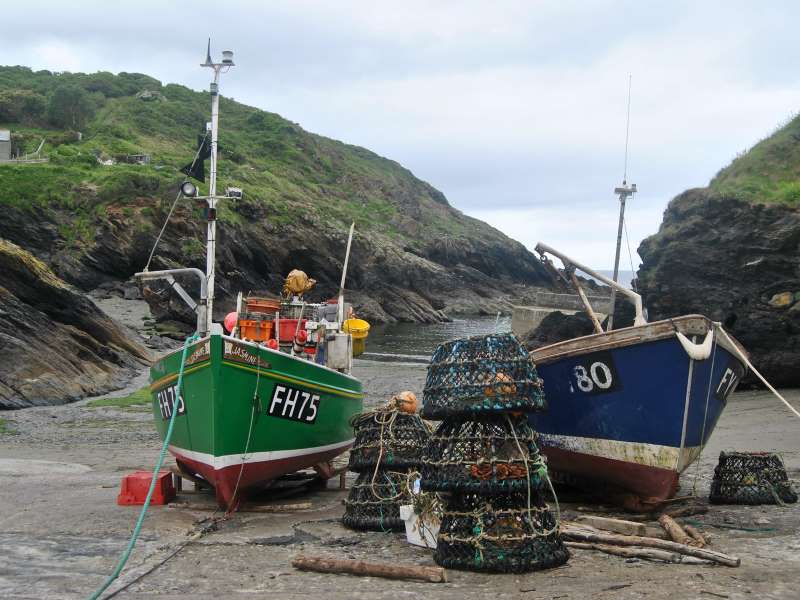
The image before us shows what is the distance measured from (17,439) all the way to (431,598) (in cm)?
1203

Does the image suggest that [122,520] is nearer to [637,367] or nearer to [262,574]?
[262,574]

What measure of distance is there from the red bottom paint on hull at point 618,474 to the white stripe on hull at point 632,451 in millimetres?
43

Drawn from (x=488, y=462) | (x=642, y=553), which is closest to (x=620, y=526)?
(x=642, y=553)

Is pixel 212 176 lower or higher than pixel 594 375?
higher

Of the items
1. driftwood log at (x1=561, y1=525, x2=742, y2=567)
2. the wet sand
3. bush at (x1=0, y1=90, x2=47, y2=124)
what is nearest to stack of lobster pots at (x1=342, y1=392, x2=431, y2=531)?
the wet sand

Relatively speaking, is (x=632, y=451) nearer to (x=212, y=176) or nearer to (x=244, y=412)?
(x=244, y=412)

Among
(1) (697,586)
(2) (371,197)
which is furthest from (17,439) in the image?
(2) (371,197)

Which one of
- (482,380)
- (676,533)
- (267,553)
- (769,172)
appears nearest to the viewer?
(482,380)

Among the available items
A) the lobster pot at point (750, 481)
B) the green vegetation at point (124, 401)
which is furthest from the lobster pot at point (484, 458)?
the green vegetation at point (124, 401)

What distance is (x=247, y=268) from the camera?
5566 centimetres

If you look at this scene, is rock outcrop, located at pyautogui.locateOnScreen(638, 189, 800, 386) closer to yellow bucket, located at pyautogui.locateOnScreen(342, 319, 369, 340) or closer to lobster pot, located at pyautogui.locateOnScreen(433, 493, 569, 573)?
yellow bucket, located at pyautogui.locateOnScreen(342, 319, 369, 340)

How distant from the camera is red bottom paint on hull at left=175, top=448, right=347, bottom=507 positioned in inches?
384

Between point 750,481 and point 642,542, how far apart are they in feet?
9.24

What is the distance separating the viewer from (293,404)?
412 inches
